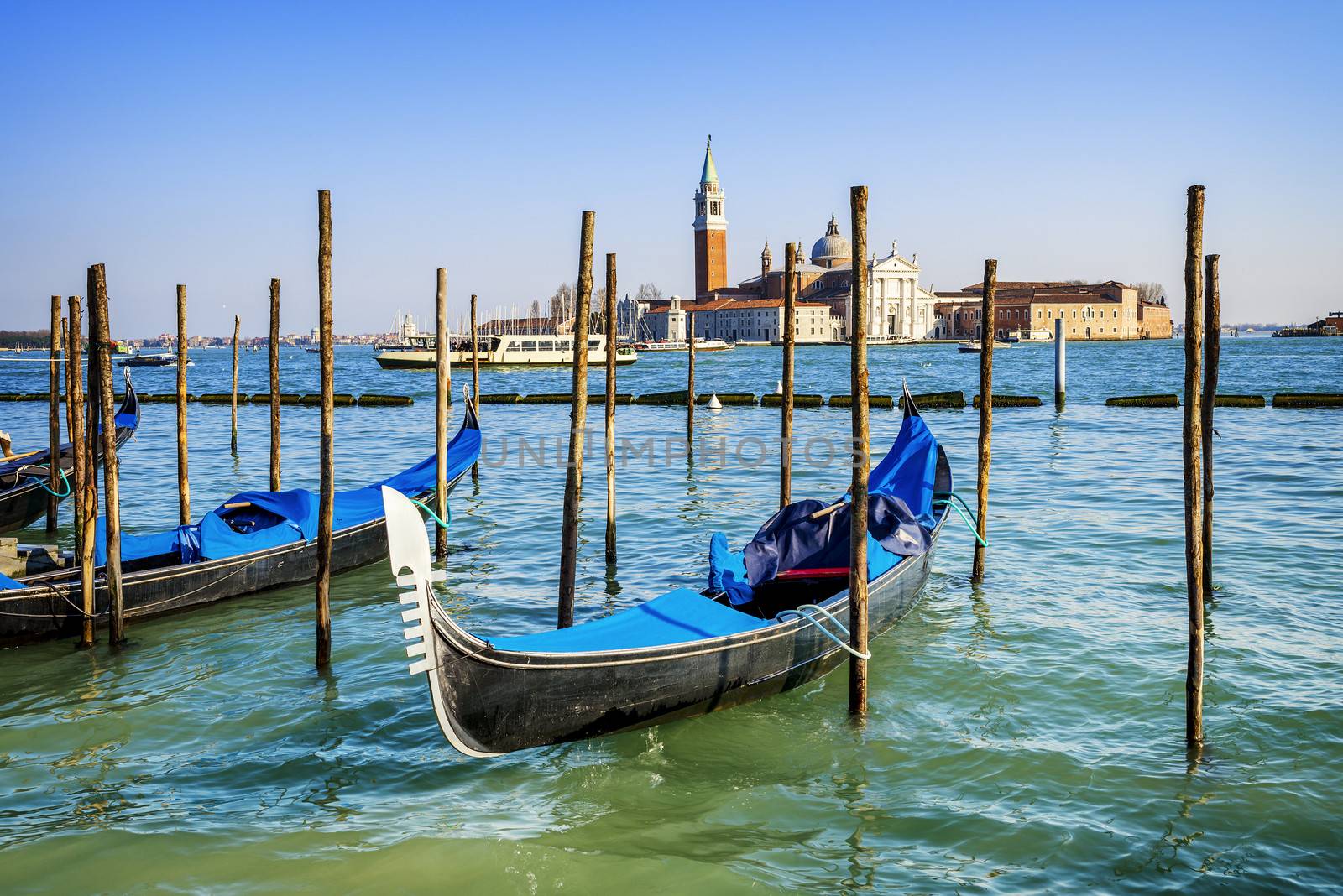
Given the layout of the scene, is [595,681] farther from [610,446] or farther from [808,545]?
[610,446]

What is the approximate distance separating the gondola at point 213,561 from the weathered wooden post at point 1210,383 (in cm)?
448

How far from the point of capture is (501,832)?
3654mm

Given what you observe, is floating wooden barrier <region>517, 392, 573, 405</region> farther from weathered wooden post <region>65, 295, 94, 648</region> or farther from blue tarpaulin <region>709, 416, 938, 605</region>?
blue tarpaulin <region>709, 416, 938, 605</region>

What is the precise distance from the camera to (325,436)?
530cm

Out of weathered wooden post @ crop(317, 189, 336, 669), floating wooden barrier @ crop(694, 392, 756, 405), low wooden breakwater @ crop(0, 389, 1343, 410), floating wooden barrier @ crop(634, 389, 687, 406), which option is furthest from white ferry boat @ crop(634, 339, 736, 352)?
weathered wooden post @ crop(317, 189, 336, 669)

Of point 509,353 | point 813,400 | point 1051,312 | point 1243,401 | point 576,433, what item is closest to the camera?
point 576,433

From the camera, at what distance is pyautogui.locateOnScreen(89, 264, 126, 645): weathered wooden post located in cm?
540

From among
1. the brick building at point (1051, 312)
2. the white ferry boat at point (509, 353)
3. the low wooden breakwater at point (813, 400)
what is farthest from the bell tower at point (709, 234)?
the low wooden breakwater at point (813, 400)

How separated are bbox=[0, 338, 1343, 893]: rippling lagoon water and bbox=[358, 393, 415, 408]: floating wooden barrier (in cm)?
1766

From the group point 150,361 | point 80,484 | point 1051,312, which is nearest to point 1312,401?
point 80,484

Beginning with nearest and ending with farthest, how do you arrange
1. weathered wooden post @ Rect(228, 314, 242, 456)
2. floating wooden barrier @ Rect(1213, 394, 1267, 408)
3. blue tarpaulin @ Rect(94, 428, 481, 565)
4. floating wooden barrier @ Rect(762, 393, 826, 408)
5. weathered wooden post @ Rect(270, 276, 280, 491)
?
blue tarpaulin @ Rect(94, 428, 481, 565), weathered wooden post @ Rect(270, 276, 280, 491), weathered wooden post @ Rect(228, 314, 242, 456), floating wooden barrier @ Rect(1213, 394, 1267, 408), floating wooden barrier @ Rect(762, 393, 826, 408)

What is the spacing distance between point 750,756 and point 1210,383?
3.72 meters

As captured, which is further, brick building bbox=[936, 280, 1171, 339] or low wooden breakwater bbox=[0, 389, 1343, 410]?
brick building bbox=[936, 280, 1171, 339]

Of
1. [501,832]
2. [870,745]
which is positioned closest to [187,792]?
[501,832]
